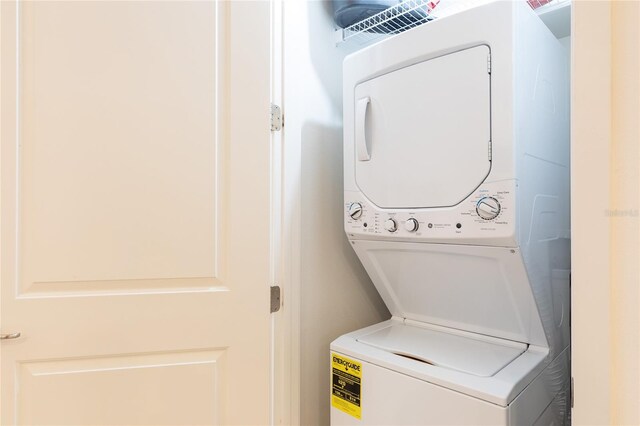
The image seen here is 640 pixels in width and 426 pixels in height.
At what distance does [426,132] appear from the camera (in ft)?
4.32

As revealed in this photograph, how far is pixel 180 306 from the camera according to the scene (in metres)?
1.35

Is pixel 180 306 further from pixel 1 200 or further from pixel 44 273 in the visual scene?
pixel 1 200

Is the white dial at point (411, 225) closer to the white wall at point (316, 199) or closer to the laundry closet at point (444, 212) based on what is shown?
the laundry closet at point (444, 212)

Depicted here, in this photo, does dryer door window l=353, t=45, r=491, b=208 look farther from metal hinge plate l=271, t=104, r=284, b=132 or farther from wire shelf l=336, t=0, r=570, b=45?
wire shelf l=336, t=0, r=570, b=45

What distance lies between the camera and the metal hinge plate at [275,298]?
1512 millimetres

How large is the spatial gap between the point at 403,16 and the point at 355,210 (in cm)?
88

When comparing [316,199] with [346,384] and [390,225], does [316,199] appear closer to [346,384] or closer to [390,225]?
[390,225]

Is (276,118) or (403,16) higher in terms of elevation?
(403,16)

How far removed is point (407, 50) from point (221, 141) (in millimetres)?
726

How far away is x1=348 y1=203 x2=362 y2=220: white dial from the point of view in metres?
1.53
